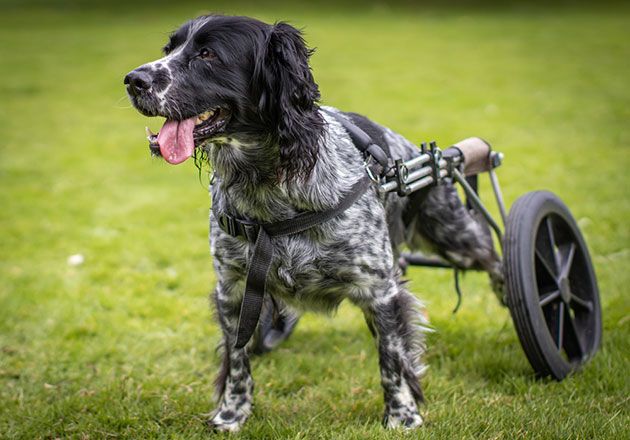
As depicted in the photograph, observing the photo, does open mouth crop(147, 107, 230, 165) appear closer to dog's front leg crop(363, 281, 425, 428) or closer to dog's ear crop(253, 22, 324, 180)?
dog's ear crop(253, 22, 324, 180)

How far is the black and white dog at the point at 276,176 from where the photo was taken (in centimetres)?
300

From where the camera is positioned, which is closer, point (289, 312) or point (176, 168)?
point (289, 312)

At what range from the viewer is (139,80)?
2912 millimetres

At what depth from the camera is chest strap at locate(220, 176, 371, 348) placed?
3176mm

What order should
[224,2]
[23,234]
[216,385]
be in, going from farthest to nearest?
[224,2]
[23,234]
[216,385]

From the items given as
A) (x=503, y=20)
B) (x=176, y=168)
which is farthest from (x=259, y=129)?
(x=503, y=20)

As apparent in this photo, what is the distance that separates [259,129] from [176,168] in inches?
225

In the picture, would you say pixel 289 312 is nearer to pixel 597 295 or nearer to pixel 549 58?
pixel 597 295

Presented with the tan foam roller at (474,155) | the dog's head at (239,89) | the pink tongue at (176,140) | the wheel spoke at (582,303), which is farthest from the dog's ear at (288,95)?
the wheel spoke at (582,303)

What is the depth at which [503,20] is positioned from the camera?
19516 millimetres

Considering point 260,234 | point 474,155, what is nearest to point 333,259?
point 260,234

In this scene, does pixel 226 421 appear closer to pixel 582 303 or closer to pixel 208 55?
pixel 208 55

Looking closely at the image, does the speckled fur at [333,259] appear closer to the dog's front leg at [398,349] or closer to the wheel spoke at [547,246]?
the dog's front leg at [398,349]

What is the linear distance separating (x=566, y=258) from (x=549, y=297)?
1.46 ft
